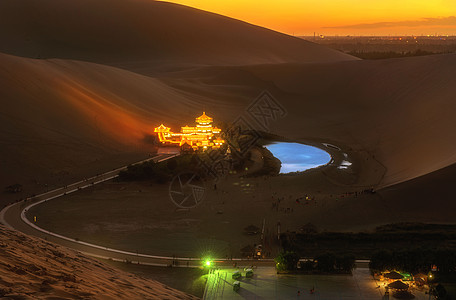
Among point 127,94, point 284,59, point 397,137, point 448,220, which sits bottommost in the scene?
point 448,220

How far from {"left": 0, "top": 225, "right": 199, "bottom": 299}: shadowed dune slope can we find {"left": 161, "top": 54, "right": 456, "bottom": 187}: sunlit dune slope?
18.3 metres

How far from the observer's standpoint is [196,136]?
3575cm

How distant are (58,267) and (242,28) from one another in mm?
102094

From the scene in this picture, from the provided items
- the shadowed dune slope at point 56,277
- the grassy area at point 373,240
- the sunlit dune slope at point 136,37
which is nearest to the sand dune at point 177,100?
the sunlit dune slope at point 136,37

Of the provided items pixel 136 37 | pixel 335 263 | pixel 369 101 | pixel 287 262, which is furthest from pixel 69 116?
pixel 136 37

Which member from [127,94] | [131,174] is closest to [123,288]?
[131,174]

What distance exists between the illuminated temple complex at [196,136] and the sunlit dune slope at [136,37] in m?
44.2

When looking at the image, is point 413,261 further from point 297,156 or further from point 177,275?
point 297,156

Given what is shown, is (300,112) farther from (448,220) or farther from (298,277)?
(298,277)

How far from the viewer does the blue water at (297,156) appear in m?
32.0

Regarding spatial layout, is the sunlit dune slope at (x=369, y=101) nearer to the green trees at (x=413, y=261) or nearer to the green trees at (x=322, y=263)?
the green trees at (x=413, y=261)

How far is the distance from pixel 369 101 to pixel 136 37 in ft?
179

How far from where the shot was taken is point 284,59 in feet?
313

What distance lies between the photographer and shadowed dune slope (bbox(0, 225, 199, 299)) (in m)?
7.67
